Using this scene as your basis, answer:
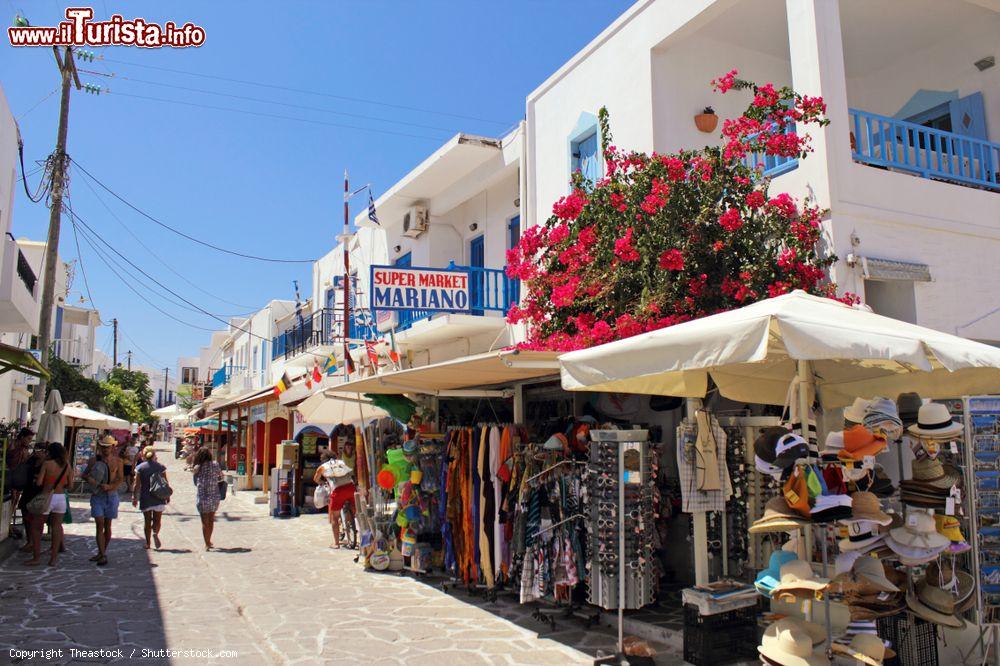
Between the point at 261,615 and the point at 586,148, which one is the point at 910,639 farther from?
the point at 586,148

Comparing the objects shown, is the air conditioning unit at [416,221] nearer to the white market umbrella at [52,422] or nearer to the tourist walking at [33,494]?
the white market umbrella at [52,422]

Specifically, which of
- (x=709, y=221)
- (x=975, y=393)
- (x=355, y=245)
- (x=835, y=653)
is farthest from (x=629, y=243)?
(x=355, y=245)

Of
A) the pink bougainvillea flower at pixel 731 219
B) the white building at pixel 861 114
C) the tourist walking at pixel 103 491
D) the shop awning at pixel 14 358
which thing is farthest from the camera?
the tourist walking at pixel 103 491

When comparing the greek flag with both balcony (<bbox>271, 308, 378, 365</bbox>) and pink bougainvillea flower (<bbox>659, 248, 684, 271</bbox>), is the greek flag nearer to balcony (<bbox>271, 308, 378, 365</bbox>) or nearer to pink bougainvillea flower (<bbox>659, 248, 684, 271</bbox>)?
balcony (<bbox>271, 308, 378, 365</bbox>)

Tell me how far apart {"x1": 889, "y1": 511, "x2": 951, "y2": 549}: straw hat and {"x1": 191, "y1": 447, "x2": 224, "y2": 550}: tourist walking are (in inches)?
416

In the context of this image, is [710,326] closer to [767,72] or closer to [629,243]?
[629,243]

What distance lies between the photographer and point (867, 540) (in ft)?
15.4

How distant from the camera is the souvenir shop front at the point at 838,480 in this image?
4379 millimetres

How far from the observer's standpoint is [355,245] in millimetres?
20828

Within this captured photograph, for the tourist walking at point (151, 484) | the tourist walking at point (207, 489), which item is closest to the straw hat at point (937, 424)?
the tourist walking at point (151, 484)

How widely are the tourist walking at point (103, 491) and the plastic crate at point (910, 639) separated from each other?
10273 mm

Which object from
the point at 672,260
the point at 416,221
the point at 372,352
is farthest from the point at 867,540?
the point at 416,221

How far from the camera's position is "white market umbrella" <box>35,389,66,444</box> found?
14867 millimetres

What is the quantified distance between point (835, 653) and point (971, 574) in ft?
5.95
